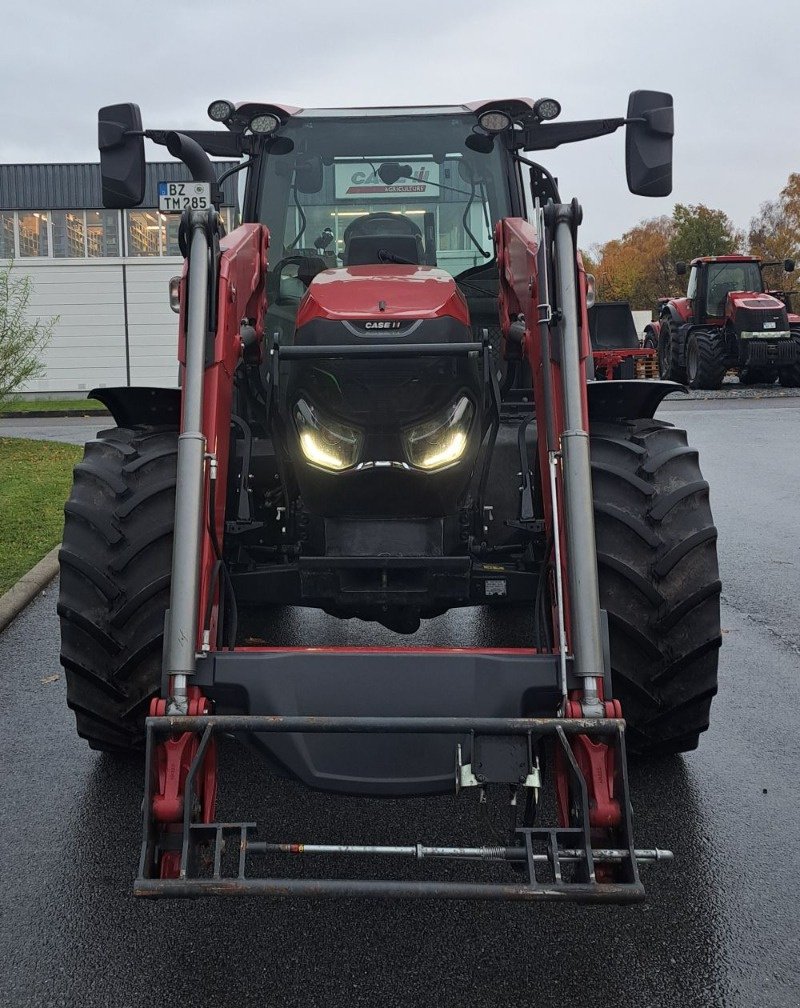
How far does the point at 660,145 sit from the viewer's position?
12.4 feet

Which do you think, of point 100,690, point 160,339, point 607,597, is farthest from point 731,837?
point 160,339

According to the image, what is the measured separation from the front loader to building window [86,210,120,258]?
32864 mm

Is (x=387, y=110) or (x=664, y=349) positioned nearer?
(x=387, y=110)

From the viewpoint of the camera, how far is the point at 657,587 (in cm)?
347

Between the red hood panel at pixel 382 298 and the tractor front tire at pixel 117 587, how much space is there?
76 cm

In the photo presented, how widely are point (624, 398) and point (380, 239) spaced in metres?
1.28

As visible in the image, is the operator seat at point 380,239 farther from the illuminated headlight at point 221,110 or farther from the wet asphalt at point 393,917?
the wet asphalt at point 393,917

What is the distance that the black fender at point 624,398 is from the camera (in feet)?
12.3

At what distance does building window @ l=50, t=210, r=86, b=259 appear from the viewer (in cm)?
3628

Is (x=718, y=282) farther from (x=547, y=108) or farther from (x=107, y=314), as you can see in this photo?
(x=547, y=108)

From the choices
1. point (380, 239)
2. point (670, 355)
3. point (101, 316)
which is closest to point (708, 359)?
point (670, 355)

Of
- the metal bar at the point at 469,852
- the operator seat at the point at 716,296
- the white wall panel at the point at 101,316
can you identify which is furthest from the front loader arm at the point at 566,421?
the white wall panel at the point at 101,316

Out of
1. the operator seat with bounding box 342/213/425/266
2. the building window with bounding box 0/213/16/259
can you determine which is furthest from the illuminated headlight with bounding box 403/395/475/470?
the building window with bounding box 0/213/16/259

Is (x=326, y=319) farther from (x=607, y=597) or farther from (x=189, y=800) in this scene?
(x=189, y=800)
